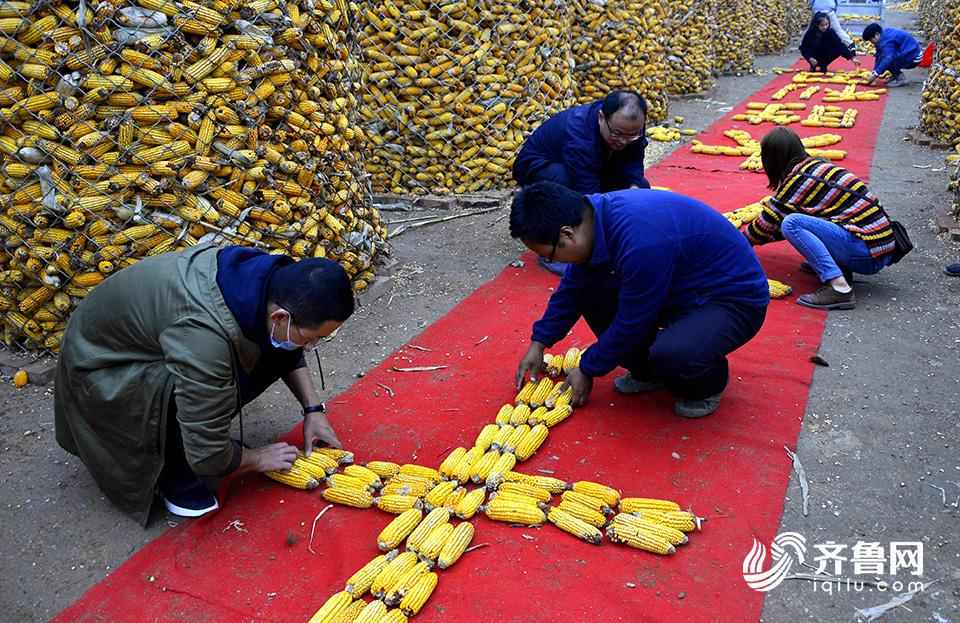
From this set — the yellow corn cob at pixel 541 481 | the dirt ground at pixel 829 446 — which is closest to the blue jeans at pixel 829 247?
the dirt ground at pixel 829 446

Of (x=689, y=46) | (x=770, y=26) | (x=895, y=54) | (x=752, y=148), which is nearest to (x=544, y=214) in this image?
(x=752, y=148)

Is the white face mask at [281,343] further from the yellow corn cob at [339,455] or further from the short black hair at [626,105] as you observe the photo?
the short black hair at [626,105]

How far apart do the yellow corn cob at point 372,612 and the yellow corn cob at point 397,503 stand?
560 mm

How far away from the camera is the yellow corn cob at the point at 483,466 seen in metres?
3.38

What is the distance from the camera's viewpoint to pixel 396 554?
2949 millimetres

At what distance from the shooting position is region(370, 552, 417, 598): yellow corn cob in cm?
274

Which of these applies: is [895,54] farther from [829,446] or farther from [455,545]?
[455,545]

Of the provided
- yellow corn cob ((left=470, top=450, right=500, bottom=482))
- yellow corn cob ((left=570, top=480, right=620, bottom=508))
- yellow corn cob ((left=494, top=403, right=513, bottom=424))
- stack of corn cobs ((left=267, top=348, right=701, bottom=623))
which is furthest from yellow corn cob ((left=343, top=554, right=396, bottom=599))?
yellow corn cob ((left=494, top=403, right=513, bottom=424))

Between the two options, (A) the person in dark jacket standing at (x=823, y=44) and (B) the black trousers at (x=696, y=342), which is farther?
(A) the person in dark jacket standing at (x=823, y=44)

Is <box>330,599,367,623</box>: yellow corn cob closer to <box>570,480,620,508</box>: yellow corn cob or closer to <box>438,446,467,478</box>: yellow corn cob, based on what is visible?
<box>438,446,467,478</box>: yellow corn cob

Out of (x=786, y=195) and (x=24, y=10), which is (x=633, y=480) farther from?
(x=24, y=10)

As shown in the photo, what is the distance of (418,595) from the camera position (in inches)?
107

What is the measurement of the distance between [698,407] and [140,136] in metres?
3.57

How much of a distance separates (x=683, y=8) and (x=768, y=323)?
9.42 meters
